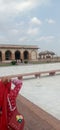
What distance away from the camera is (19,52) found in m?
49.6

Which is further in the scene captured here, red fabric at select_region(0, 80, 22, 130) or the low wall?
the low wall

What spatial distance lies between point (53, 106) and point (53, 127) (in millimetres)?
1950

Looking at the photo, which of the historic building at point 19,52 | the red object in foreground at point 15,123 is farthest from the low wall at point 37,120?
the historic building at point 19,52

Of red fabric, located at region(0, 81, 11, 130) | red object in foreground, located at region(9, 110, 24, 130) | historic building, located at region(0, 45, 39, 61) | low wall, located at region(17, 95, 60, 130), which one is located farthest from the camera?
historic building, located at region(0, 45, 39, 61)

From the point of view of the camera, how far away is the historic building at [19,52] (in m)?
47.3

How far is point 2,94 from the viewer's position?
2666 mm

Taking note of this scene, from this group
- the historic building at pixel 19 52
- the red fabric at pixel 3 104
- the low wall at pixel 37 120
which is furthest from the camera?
the historic building at pixel 19 52

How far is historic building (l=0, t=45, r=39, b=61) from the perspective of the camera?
4734 cm

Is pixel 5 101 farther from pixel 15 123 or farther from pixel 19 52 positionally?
pixel 19 52

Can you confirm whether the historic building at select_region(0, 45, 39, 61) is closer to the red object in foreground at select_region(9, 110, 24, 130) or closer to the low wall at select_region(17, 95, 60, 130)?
the low wall at select_region(17, 95, 60, 130)

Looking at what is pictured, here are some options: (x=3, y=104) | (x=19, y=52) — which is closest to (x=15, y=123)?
(x=3, y=104)

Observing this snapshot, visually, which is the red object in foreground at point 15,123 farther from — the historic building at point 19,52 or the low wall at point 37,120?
the historic building at point 19,52

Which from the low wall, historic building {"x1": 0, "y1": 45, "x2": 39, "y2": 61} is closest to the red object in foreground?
the low wall

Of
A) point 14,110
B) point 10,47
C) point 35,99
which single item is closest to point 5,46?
point 10,47
